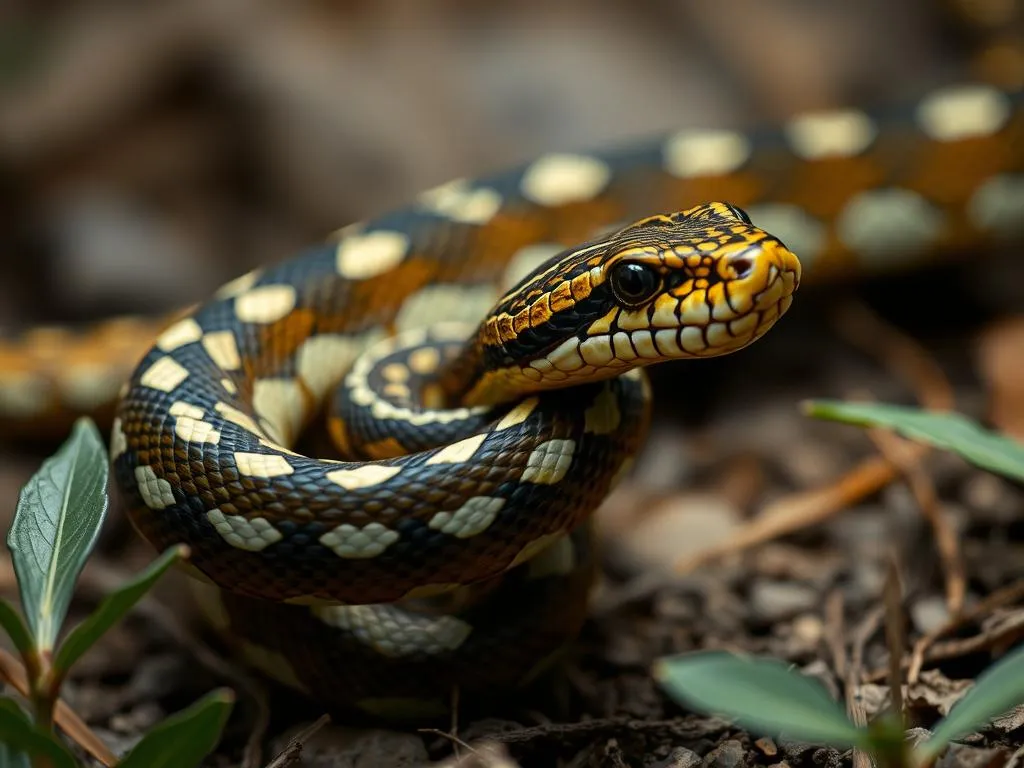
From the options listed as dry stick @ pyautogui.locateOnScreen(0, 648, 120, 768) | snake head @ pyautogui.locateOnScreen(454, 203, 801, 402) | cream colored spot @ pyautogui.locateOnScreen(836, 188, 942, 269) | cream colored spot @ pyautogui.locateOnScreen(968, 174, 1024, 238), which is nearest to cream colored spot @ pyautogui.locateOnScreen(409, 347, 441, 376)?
snake head @ pyautogui.locateOnScreen(454, 203, 801, 402)

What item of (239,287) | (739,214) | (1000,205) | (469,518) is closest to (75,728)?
(469,518)

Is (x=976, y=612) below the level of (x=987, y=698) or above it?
below

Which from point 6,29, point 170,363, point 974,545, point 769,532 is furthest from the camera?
point 6,29

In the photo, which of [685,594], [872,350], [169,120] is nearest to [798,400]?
[872,350]

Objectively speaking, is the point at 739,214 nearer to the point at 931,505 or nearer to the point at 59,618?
the point at 931,505

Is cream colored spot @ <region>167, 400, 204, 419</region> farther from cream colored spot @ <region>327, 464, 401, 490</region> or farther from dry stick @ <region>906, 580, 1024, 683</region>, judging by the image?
dry stick @ <region>906, 580, 1024, 683</region>

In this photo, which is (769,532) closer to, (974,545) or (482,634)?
(974,545)
